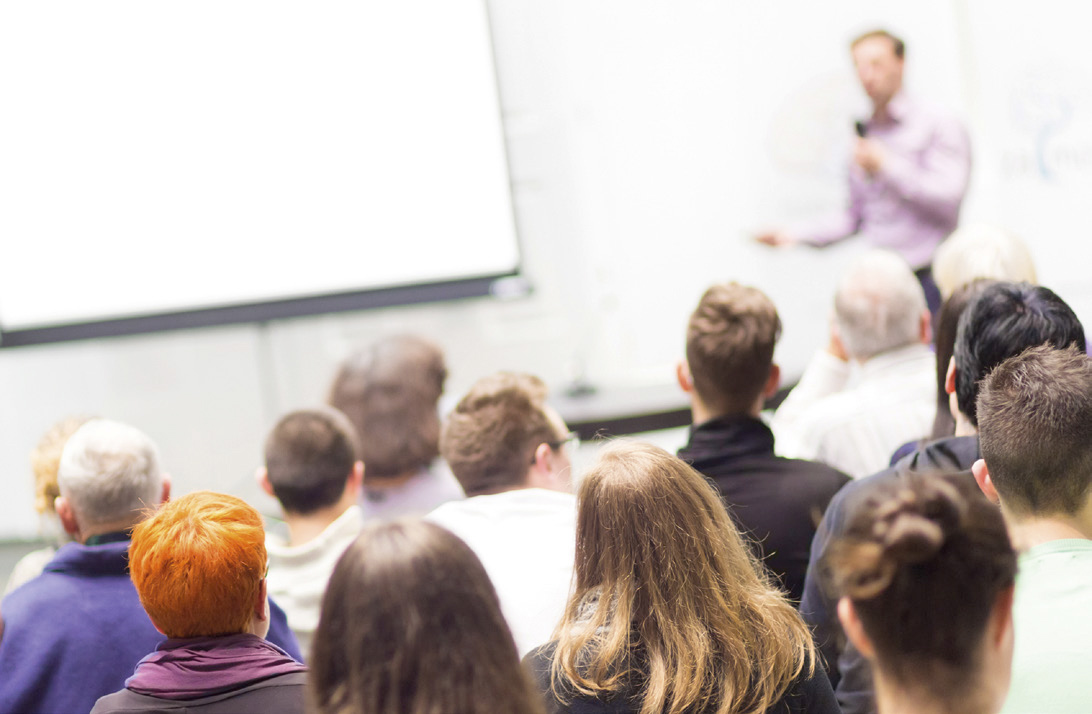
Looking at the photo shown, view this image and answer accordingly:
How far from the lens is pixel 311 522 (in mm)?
2297

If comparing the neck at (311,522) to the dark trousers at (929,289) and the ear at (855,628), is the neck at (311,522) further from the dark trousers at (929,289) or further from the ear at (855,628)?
the dark trousers at (929,289)

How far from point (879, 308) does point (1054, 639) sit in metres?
1.42

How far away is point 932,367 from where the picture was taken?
2.40 meters

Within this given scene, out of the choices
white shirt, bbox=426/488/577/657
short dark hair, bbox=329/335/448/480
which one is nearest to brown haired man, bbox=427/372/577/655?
white shirt, bbox=426/488/577/657

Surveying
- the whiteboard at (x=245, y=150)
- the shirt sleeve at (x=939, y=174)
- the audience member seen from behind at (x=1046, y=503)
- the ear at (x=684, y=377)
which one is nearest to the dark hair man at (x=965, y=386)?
the audience member seen from behind at (x=1046, y=503)

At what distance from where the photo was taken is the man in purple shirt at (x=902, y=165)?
3.89 meters

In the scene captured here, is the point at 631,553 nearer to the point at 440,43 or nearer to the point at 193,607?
the point at 193,607

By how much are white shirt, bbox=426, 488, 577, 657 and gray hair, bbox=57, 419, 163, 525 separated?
0.60 meters

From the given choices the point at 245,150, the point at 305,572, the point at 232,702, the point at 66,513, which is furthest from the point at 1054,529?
the point at 245,150

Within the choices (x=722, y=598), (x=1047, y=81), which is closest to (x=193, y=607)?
(x=722, y=598)

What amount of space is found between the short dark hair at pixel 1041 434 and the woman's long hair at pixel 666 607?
379mm

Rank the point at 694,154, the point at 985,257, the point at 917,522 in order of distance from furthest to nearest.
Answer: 1. the point at 694,154
2. the point at 985,257
3. the point at 917,522

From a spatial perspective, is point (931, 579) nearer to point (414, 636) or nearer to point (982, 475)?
point (414, 636)

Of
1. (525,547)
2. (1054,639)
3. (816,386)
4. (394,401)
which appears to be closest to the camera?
(1054,639)
